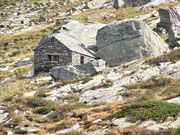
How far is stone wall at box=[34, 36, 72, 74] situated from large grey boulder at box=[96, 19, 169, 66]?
4.51 meters

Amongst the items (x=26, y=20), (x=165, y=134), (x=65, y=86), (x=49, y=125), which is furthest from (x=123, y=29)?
(x=26, y=20)

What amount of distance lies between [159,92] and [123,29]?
48.4 feet

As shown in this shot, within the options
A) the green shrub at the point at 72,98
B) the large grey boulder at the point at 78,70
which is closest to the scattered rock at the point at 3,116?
the green shrub at the point at 72,98

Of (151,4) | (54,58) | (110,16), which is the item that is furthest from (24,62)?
(151,4)

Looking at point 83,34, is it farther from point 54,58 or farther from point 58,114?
point 58,114

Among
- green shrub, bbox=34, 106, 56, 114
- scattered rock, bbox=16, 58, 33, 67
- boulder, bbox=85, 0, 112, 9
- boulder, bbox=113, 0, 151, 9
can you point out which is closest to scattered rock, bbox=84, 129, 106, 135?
green shrub, bbox=34, 106, 56, 114

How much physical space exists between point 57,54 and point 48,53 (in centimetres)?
138

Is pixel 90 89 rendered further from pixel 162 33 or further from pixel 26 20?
pixel 26 20

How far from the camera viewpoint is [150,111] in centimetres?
1054

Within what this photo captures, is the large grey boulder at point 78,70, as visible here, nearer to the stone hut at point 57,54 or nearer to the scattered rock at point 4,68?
the stone hut at point 57,54

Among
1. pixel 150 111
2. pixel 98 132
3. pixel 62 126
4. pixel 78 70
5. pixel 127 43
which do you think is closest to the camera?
pixel 98 132

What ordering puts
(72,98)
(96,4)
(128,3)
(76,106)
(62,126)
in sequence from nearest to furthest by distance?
(62,126), (76,106), (72,98), (128,3), (96,4)

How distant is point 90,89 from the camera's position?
59.1ft

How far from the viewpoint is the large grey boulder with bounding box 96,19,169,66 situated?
26.1m
